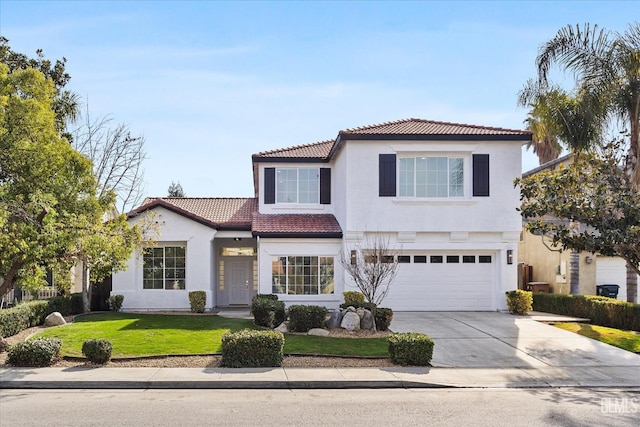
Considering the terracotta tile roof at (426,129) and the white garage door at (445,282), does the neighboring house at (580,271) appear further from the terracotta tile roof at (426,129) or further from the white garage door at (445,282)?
the terracotta tile roof at (426,129)

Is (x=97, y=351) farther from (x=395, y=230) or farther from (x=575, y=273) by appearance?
(x=575, y=273)

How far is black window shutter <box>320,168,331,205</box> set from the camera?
24875 millimetres

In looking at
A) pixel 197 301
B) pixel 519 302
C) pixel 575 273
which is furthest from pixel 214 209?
pixel 575 273

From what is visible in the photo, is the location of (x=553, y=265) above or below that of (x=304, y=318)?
above

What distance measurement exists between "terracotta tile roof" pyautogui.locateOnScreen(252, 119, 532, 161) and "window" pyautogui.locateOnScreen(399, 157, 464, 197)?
0.92 metres

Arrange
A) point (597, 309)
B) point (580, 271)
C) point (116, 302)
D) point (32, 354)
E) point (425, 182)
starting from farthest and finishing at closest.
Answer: point (580, 271) → point (116, 302) → point (425, 182) → point (597, 309) → point (32, 354)

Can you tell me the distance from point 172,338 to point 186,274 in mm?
7401

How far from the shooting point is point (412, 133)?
70.9ft

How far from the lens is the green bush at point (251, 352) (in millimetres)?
13258

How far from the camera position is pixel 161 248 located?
76.8 feet

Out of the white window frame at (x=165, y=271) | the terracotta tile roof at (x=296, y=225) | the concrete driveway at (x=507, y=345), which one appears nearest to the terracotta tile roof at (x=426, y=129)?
the terracotta tile roof at (x=296, y=225)

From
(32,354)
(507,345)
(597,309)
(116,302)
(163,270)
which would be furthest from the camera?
(163,270)

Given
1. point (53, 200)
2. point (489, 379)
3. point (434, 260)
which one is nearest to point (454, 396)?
point (489, 379)

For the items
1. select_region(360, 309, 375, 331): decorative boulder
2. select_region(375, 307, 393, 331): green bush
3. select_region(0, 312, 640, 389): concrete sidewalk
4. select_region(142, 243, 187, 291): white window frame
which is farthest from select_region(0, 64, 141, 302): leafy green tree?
select_region(142, 243, 187, 291): white window frame
